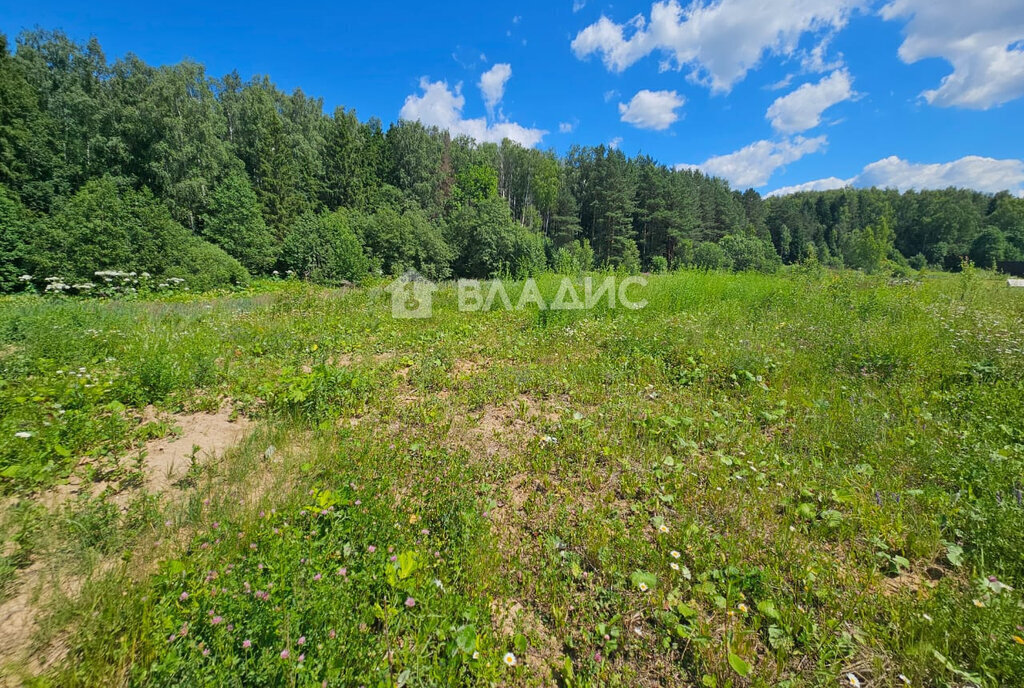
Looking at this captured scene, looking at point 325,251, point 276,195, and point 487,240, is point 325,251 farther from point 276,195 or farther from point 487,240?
point 487,240

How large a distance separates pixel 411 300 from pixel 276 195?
26364mm

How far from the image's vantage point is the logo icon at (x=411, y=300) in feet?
28.3

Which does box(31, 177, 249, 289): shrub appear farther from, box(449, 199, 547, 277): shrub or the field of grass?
the field of grass

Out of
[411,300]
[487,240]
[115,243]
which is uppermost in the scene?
[487,240]

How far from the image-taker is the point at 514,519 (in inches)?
100

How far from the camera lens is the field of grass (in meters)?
1.61

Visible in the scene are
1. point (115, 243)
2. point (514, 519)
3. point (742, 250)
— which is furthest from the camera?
point (742, 250)

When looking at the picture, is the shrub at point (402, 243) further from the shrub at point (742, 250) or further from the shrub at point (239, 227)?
the shrub at point (742, 250)

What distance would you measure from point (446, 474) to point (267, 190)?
3391 centimetres

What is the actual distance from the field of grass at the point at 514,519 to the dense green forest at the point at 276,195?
6784 mm

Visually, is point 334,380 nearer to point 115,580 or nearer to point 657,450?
point 115,580

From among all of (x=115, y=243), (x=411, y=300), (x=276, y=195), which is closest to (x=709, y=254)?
(x=411, y=300)

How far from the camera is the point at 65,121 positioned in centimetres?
2380

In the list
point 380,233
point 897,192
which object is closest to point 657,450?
point 380,233
